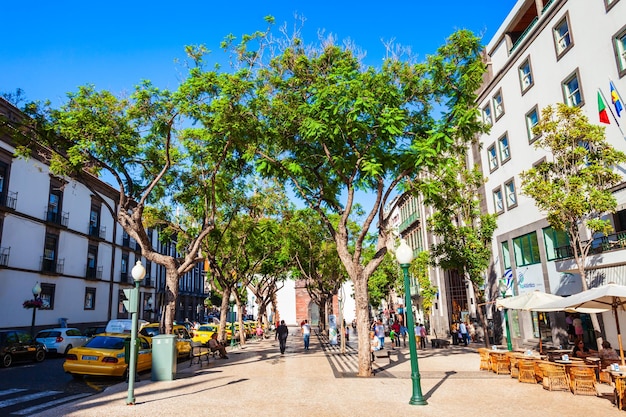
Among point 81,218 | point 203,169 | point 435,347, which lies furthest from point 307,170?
point 81,218

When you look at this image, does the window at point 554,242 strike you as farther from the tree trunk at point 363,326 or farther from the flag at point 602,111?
the tree trunk at point 363,326

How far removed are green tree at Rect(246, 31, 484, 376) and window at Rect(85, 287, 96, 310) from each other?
998 inches

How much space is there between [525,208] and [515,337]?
288 inches

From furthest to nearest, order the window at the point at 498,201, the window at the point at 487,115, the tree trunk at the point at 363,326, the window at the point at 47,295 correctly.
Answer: the window at the point at 47,295
the window at the point at 487,115
the window at the point at 498,201
the tree trunk at the point at 363,326

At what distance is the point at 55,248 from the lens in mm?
30891

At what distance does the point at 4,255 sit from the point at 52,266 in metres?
4.43

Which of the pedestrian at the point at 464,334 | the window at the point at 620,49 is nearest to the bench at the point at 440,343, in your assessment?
the pedestrian at the point at 464,334

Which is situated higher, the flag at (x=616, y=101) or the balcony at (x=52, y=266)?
the flag at (x=616, y=101)

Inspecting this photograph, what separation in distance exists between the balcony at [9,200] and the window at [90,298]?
9.73 meters

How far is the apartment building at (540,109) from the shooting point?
16672 mm

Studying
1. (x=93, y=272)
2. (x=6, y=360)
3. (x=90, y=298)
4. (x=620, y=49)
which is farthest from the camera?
(x=93, y=272)

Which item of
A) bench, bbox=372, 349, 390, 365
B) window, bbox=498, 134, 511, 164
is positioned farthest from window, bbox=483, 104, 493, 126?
bench, bbox=372, 349, 390, 365

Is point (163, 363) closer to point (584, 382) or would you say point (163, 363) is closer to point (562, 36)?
point (584, 382)

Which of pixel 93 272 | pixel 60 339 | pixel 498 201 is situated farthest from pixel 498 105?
pixel 93 272
